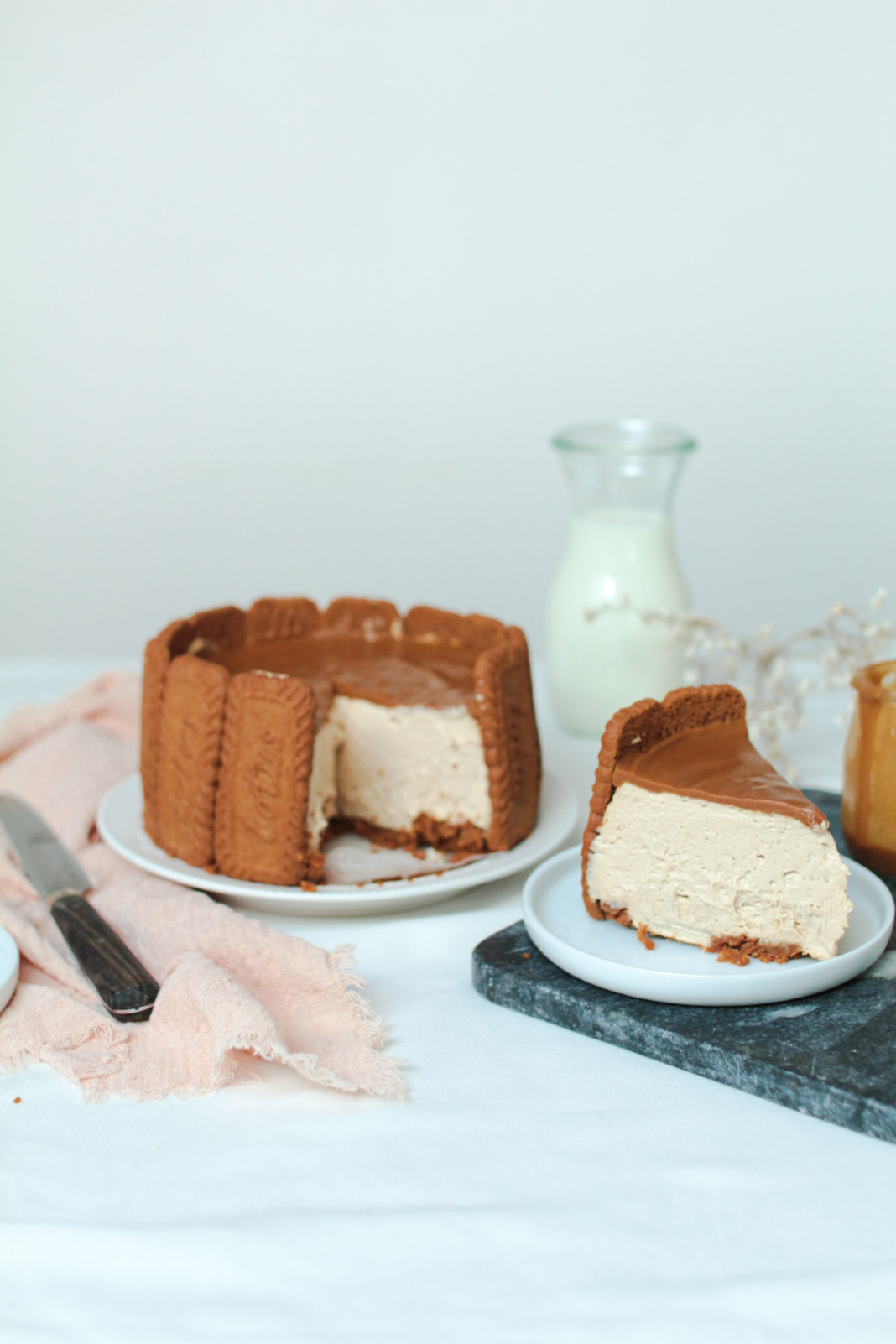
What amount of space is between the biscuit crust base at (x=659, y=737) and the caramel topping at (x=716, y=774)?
0.01m

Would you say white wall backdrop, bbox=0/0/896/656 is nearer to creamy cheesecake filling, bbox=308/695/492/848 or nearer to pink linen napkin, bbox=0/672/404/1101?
creamy cheesecake filling, bbox=308/695/492/848

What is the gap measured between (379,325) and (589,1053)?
298 centimetres

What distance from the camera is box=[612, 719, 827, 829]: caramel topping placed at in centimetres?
150

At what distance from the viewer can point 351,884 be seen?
1828 mm

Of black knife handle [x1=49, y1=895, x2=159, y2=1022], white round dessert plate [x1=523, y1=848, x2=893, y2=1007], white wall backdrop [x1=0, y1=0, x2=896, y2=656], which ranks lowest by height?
black knife handle [x1=49, y1=895, x2=159, y2=1022]

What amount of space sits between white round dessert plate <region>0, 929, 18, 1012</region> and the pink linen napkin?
0.04 feet

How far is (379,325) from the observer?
13.1ft

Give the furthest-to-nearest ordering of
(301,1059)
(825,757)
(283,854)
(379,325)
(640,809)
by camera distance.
Result: (379,325) < (825,757) < (283,854) < (640,809) < (301,1059)

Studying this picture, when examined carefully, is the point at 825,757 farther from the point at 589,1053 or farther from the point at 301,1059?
the point at 301,1059

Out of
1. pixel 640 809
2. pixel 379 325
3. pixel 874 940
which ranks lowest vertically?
pixel 874 940

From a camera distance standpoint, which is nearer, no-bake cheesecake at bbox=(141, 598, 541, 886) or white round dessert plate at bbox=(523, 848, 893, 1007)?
white round dessert plate at bbox=(523, 848, 893, 1007)

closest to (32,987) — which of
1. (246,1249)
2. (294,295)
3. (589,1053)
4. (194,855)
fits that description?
(194,855)

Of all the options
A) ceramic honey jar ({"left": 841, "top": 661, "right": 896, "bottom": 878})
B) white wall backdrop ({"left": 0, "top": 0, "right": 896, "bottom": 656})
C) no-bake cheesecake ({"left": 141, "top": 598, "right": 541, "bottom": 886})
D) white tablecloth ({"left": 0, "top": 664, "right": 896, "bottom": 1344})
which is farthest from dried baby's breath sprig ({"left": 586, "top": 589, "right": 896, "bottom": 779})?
white wall backdrop ({"left": 0, "top": 0, "right": 896, "bottom": 656})

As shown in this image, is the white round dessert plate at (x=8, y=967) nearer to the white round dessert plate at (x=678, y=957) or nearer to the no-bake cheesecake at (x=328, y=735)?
the no-bake cheesecake at (x=328, y=735)
